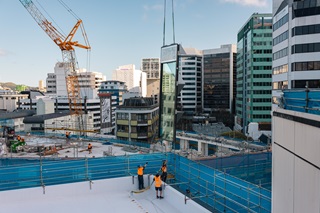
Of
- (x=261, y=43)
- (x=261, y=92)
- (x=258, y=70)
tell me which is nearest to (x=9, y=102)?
(x=258, y=70)

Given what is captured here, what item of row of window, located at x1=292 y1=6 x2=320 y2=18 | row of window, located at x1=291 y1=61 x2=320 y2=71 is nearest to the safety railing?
row of window, located at x1=291 y1=61 x2=320 y2=71

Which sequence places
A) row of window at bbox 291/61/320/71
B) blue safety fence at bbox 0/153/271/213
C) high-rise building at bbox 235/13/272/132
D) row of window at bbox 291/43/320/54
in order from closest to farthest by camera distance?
1. blue safety fence at bbox 0/153/271/213
2. row of window at bbox 291/61/320/71
3. row of window at bbox 291/43/320/54
4. high-rise building at bbox 235/13/272/132

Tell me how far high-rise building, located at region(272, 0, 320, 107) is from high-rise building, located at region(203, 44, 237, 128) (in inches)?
1813

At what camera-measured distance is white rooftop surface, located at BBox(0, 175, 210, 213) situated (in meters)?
7.75

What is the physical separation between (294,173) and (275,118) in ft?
3.86

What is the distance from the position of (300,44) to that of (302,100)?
25.7m

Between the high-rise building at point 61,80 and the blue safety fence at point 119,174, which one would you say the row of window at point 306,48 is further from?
the high-rise building at point 61,80

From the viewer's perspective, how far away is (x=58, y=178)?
32.0 ft

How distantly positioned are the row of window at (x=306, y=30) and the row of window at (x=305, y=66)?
8.76ft

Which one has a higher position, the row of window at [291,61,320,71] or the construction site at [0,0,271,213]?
the row of window at [291,61,320,71]

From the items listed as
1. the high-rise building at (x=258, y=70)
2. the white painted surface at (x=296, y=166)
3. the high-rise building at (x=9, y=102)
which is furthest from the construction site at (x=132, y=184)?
the high-rise building at (x=9, y=102)

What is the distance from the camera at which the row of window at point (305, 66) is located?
2650cm

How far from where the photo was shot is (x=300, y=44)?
2714cm

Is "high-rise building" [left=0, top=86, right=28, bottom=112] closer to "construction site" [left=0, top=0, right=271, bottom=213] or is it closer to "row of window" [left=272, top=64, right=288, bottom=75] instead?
"row of window" [left=272, top=64, right=288, bottom=75]
